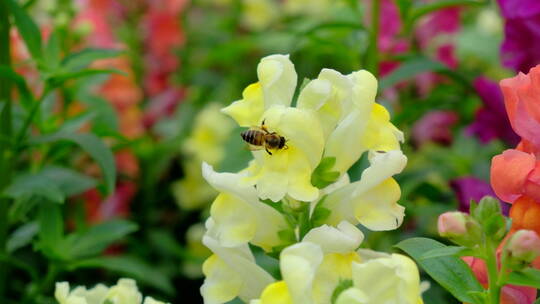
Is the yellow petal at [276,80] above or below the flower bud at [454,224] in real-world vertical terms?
above

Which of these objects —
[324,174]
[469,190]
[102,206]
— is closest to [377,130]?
[324,174]

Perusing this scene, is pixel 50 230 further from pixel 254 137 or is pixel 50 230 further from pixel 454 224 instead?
→ pixel 454 224

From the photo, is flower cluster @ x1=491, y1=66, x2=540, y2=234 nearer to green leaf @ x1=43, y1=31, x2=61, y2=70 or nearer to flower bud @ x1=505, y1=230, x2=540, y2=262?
flower bud @ x1=505, y1=230, x2=540, y2=262

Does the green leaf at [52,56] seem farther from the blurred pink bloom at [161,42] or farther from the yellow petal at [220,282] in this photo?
the blurred pink bloom at [161,42]

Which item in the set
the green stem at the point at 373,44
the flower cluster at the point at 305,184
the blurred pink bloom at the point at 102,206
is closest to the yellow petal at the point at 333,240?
the flower cluster at the point at 305,184

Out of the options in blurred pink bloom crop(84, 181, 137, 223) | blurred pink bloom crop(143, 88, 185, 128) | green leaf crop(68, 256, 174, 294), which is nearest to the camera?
green leaf crop(68, 256, 174, 294)

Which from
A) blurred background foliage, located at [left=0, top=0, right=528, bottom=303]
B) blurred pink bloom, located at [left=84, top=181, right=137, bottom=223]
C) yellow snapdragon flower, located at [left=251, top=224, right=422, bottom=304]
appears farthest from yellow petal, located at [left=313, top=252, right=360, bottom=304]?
blurred pink bloom, located at [left=84, top=181, right=137, bottom=223]

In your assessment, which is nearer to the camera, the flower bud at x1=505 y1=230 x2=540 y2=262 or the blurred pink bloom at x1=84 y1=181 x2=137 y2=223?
the flower bud at x1=505 y1=230 x2=540 y2=262

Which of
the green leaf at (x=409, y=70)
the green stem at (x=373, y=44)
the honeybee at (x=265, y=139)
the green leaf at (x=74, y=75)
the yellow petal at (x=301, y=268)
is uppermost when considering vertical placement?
the honeybee at (x=265, y=139)

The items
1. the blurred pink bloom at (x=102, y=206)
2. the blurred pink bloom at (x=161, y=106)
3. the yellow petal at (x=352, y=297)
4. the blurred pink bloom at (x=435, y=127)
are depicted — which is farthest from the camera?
the blurred pink bloom at (x=161, y=106)
